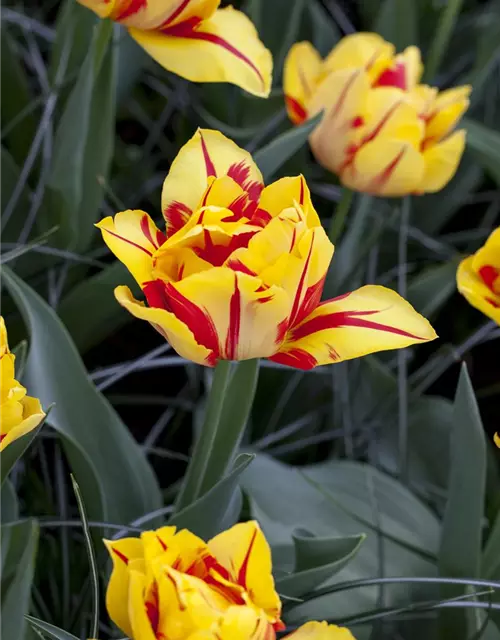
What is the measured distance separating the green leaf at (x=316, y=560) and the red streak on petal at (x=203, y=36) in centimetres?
24

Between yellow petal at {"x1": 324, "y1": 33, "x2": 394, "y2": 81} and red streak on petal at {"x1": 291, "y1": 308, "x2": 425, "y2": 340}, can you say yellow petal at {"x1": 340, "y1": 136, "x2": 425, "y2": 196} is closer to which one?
yellow petal at {"x1": 324, "y1": 33, "x2": 394, "y2": 81}

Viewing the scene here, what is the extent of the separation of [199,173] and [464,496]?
8.4 inches

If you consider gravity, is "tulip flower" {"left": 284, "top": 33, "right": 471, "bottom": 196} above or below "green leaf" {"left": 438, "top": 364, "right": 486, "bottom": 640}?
above

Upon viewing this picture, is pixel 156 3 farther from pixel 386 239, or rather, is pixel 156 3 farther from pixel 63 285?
pixel 386 239

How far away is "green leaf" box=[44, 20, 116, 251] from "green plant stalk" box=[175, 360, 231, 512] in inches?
8.7

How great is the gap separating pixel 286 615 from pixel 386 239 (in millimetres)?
419

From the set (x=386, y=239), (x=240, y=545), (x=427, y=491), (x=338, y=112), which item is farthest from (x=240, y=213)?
(x=386, y=239)

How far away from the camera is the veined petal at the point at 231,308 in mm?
273

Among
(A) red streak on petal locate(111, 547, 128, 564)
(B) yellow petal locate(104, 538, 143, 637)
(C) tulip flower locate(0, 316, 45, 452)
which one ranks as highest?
(C) tulip flower locate(0, 316, 45, 452)

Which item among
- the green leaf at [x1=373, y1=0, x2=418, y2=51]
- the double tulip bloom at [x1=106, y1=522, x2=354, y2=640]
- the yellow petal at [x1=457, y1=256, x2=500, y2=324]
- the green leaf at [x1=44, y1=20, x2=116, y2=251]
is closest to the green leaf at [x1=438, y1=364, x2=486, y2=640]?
the yellow petal at [x1=457, y1=256, x2=500, y2=324]

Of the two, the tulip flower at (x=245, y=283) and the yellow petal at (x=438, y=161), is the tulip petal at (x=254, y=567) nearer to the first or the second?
the tulip flower at (x=245, y=283)

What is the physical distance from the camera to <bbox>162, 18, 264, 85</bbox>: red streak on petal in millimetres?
438

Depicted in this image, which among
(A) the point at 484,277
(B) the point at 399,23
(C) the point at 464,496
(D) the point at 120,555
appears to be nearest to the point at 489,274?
(A) the point at 484,277

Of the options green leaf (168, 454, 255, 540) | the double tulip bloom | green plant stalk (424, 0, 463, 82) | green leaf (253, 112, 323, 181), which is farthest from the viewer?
green plant stalk (424, 0, 463, 82)
